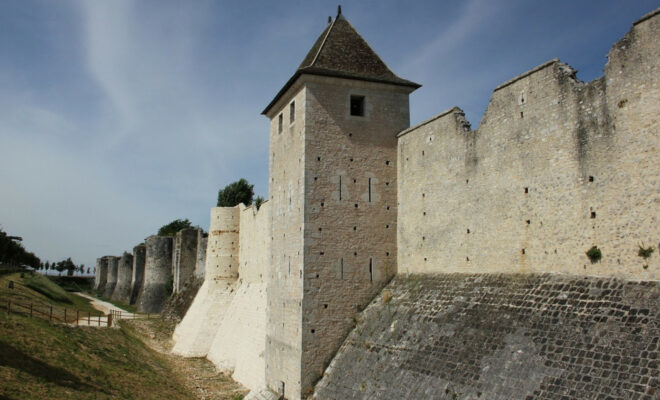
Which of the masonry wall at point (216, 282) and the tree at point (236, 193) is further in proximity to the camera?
the tree at point (236, 193)

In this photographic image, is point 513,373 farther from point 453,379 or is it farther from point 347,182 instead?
point 347,182

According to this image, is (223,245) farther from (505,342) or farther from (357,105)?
(505,342)

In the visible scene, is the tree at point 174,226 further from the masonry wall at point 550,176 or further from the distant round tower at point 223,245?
the masonry wall at point 550,176

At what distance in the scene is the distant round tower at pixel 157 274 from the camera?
4119 cm

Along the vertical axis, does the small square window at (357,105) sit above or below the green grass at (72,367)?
above

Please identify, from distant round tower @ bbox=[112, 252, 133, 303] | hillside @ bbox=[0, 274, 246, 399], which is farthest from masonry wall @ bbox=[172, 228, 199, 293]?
distant round tower @ bbox=[112, 252, 133, 303]

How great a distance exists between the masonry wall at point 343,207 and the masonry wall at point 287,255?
0.97ft

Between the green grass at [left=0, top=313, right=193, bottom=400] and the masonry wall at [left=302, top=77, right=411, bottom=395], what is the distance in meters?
5.60

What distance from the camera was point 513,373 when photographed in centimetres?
874

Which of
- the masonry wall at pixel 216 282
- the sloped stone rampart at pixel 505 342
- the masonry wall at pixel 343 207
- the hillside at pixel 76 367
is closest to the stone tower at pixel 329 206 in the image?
the masonry wall at pixel 343 207

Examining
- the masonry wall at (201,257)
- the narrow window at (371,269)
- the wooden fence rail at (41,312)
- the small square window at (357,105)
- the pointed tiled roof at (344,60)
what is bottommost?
the wooden fence rail at (41,312)

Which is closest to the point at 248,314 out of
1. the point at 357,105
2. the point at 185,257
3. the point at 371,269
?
the point at 371,269

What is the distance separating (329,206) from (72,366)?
864 centimetres

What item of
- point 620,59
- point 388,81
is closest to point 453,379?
point 620,59
